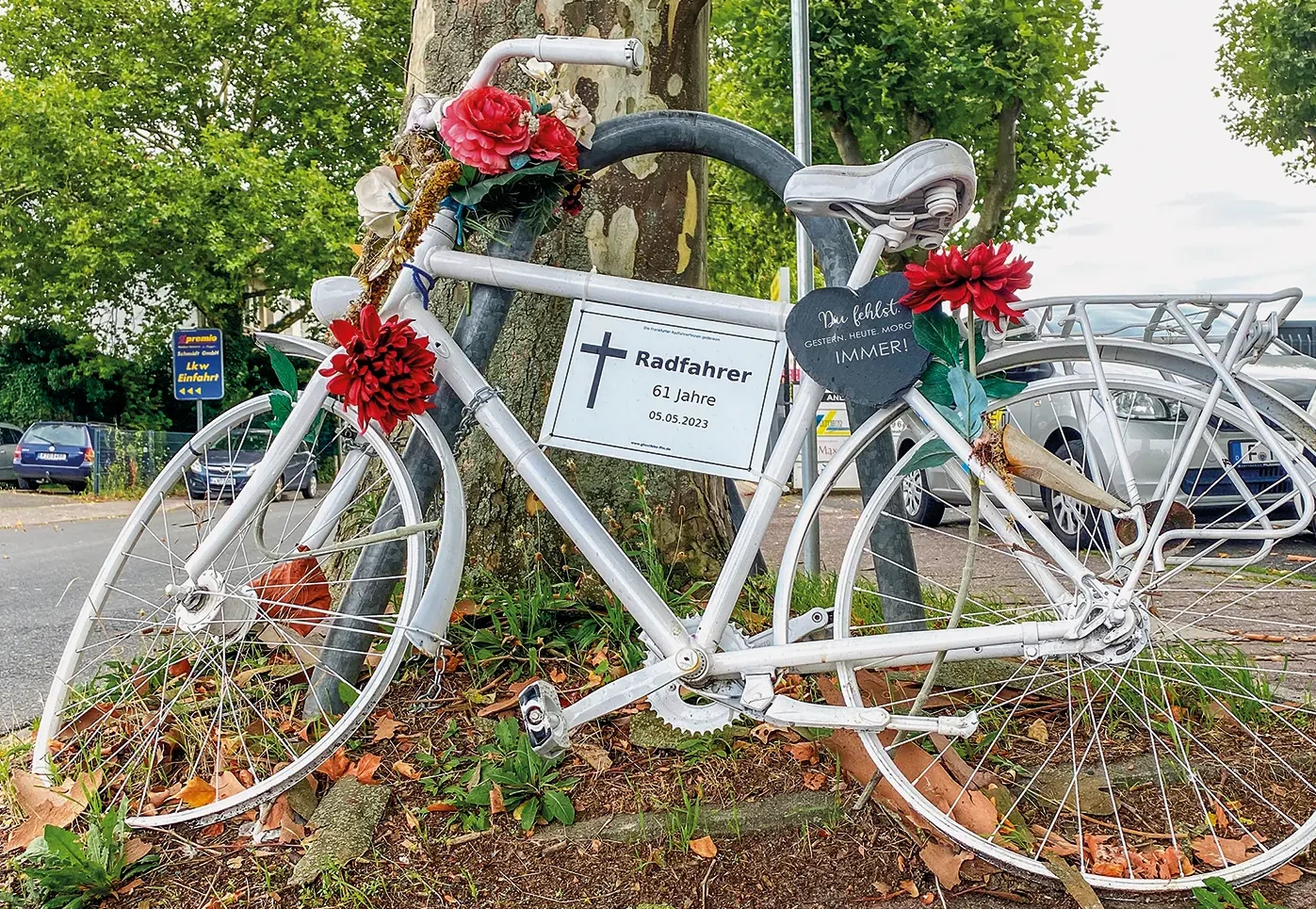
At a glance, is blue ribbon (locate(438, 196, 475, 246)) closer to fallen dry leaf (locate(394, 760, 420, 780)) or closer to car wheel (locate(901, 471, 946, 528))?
car wheel (locate(901, 471, 946, 528))

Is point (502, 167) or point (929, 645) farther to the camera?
point (502, 167)

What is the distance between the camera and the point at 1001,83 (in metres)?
13.0

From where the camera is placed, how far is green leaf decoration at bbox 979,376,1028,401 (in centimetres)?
209

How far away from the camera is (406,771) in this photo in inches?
97.3

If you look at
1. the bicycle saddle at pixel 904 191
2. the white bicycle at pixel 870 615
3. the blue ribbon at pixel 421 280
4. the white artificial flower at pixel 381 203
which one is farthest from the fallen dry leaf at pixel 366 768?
the bicycle saddle at pixel 904 191

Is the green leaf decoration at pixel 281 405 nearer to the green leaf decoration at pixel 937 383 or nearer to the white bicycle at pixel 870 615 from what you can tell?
the white bicycle at pixel 870 615

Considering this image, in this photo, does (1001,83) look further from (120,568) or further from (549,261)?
(120,568)

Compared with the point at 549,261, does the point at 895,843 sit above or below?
below

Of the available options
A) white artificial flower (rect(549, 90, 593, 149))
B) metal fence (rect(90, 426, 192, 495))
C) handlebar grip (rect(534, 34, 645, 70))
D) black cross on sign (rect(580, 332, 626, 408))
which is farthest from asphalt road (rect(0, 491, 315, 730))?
metal fence (rect(90, 426, 192, 495))

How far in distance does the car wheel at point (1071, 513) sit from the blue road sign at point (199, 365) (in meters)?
11.9

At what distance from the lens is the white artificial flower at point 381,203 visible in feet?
7.98

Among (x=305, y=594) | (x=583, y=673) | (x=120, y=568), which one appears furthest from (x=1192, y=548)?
(x=120, y=568)

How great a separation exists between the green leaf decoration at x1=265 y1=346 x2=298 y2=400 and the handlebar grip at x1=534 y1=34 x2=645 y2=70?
97 cm

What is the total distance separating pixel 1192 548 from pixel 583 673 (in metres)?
1.55
